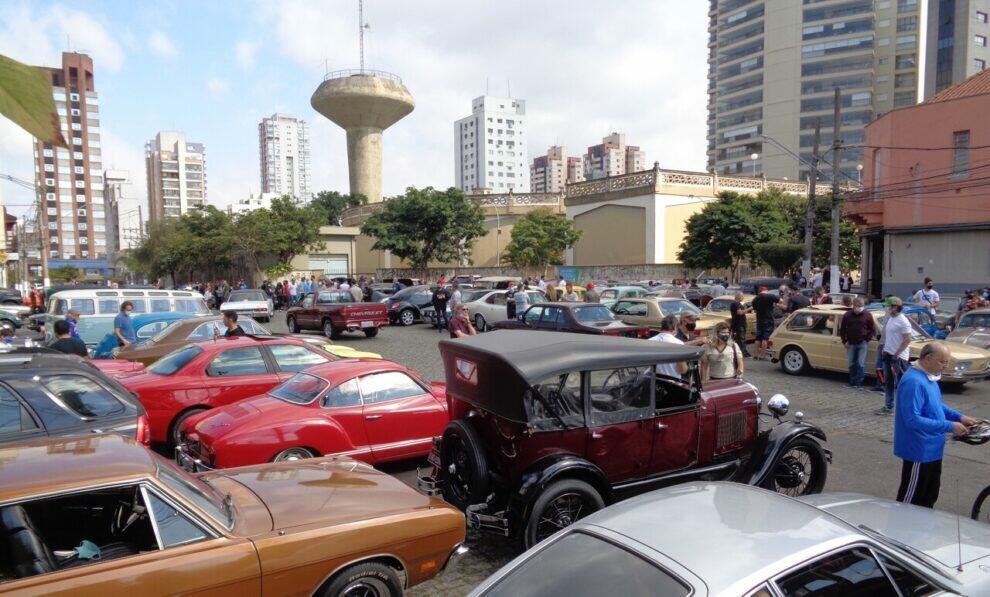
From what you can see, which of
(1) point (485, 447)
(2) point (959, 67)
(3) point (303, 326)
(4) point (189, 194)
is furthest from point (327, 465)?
(4) point (189, 194)

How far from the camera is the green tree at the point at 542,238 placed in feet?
141

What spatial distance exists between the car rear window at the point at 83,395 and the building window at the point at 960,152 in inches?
1117

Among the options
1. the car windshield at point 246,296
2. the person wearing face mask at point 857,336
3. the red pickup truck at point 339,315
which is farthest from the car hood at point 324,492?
the car windshield at point 246,296

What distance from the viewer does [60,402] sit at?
18.9 feet

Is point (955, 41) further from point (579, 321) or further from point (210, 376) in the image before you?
point (210, 376)

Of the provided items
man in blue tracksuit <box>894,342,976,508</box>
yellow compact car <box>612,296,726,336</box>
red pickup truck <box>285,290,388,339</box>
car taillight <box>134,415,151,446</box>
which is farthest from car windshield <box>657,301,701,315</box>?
car taillight <box>134,415,151,446</box>

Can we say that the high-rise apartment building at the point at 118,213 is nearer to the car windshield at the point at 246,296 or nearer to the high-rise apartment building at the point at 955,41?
the car windshield at the point at 246,296

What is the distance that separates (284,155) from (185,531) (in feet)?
639

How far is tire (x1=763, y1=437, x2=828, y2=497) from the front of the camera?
5.98m

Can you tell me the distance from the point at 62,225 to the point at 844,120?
11310cm

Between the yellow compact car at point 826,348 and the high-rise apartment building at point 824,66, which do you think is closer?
the yellow compact car at point 826,348

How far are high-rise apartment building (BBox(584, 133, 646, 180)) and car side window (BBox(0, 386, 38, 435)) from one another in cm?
15778

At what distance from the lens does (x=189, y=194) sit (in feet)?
443

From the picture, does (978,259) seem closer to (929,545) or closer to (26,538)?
(929,545)
